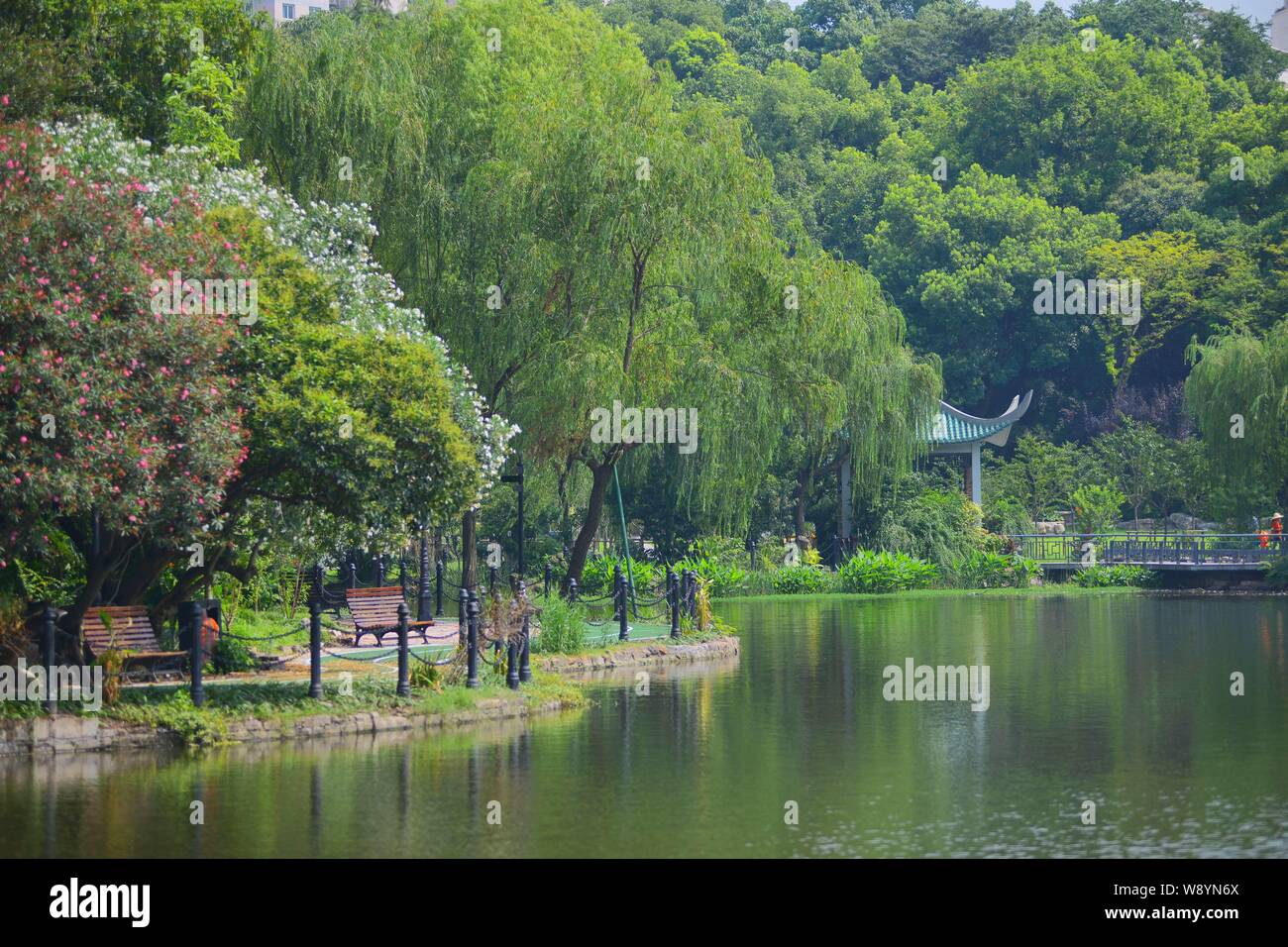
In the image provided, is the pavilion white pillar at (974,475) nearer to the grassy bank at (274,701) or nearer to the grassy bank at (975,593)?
the grassy bank at (975,593)

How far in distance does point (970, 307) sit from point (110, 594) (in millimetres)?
47174

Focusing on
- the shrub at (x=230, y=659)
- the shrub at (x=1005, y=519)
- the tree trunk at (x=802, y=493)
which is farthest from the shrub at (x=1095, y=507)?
the shrub at (x=230, y=659)

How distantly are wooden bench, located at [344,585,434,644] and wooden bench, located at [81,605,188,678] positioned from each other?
4300 millimetres

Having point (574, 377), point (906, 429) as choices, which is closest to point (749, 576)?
point (906, 429)

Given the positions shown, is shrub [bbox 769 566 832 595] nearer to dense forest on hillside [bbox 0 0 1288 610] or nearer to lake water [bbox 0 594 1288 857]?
dense forest on hillside [bbox 0 0 1288 610]

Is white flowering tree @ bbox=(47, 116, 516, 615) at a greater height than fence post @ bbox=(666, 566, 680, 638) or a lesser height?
greater

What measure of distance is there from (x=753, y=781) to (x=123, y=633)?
8.10 meters

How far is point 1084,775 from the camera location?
15.2 m

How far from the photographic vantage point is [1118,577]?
45.1 meters

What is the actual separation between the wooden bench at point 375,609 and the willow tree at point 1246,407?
88.4ft

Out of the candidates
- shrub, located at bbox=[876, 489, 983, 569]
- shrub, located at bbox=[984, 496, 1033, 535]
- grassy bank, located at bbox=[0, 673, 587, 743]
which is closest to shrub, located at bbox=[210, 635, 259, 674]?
grassy bank, located at bbox=[0, 673, 587, 743]

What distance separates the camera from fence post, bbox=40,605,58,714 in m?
17.2

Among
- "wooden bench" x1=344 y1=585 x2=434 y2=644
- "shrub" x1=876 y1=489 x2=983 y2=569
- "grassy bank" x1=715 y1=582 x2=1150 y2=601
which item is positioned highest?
"shrub" x1=876 y1=489 x2=983 y2=569

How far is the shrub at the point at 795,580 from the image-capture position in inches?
1726
